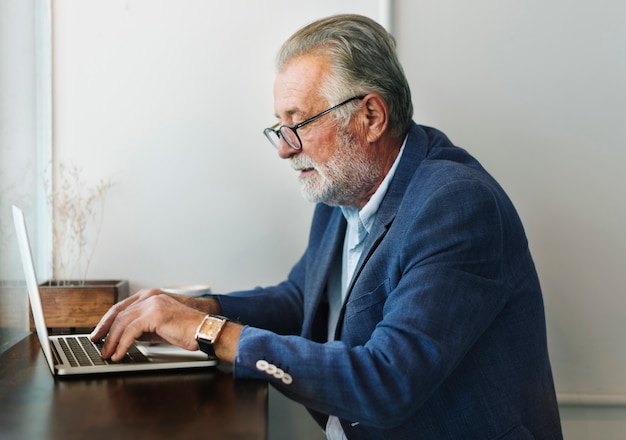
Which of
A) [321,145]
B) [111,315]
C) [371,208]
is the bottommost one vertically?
[111,315]

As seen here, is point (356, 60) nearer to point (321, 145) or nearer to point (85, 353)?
point (321, 145)

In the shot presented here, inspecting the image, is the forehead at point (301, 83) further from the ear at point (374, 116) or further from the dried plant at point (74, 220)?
the dried plant at point (74, 220)

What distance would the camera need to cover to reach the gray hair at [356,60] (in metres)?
1.43

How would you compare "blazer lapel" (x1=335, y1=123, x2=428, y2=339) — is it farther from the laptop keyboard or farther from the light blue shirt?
the laptop keyboard

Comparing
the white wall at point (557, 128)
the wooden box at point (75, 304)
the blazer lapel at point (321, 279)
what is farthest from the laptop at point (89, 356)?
the white wall at point (557, 128)

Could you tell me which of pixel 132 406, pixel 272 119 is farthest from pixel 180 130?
pixel 132 406

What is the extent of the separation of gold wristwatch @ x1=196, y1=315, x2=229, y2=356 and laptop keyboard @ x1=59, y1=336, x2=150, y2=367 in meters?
0.14

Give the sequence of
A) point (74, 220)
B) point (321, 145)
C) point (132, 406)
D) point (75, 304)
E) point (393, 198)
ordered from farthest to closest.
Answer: point (74, 220), point (75, 304), point (321, 145), point (393, 198), point (132, 406)

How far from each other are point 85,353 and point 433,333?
25.2 inches

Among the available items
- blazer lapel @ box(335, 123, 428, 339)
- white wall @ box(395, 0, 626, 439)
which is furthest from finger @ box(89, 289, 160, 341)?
white wall @ box(395, 0, 626, 439)

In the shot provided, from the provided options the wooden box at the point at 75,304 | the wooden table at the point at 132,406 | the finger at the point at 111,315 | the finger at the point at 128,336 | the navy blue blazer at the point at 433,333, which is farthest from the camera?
the wooden box at the point at 75,304

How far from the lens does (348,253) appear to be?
162 centimetres

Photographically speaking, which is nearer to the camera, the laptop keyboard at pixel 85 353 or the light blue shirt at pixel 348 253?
the laptop keyboard at pixel 85 353

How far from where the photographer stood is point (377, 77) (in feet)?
4.74
